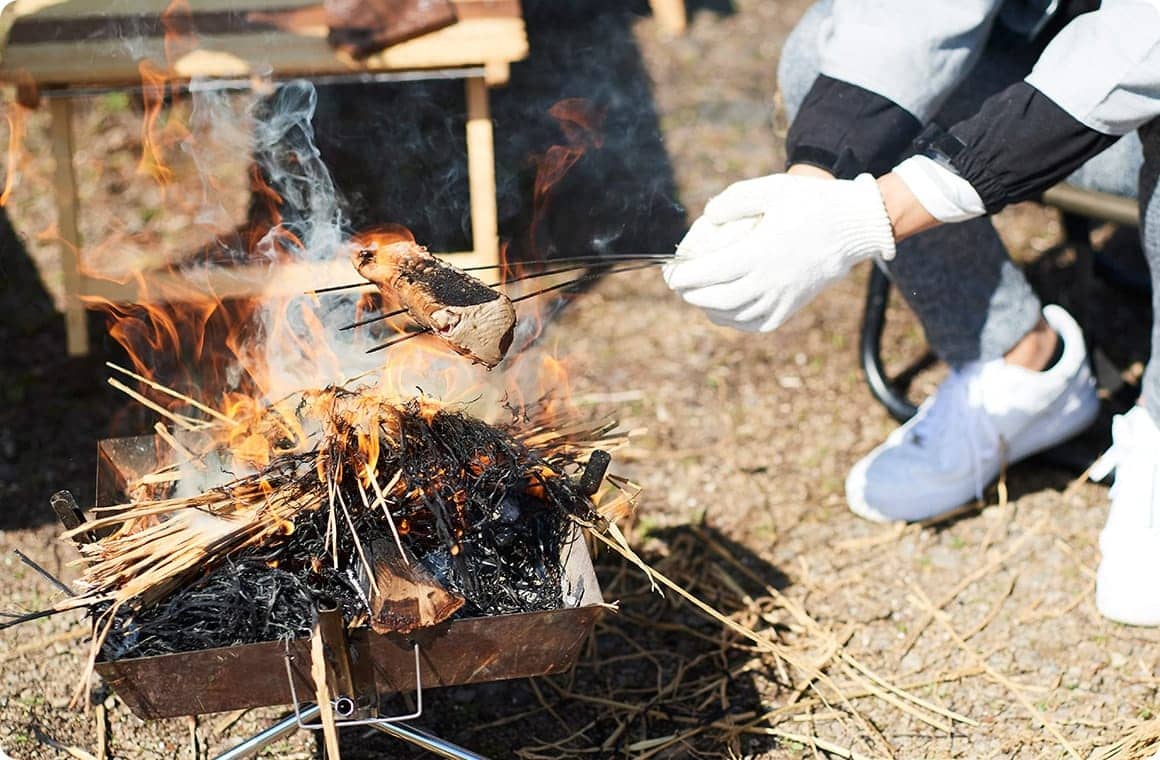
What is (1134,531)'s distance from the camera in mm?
2525

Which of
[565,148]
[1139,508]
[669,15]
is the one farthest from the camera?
[669,15]

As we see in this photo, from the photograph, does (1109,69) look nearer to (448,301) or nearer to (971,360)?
(971,360)

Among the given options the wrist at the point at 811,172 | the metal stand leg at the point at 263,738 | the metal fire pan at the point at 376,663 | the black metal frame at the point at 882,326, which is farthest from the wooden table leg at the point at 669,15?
the metal stand leg at the point at 263,738

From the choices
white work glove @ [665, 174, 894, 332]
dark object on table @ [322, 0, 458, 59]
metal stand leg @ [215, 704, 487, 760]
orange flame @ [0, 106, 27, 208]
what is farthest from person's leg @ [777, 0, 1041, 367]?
orange flame @ [0, 106, 27, 208]

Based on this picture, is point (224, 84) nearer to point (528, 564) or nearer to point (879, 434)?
point (528, 564)

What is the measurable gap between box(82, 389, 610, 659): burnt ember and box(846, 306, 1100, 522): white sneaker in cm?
118

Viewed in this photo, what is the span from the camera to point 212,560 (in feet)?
6.06

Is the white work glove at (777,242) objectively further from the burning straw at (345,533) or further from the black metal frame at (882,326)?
the black metal frame at (882,326)

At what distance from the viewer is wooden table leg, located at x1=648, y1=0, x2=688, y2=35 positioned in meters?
4.90

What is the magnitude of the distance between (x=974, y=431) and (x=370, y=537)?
1652 millimetres

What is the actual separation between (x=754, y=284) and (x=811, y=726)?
0.95 metres

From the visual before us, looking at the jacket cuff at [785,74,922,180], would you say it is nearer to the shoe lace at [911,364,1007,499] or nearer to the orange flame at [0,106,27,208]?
the shoe lace at [911,364,1007,499]

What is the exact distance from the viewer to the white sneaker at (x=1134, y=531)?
8.18ft

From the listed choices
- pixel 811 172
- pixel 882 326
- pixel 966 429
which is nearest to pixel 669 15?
pixel 882 326
